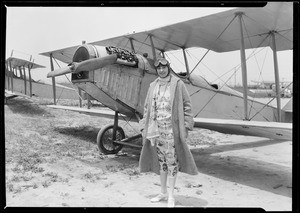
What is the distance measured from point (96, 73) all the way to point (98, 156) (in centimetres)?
A: 190

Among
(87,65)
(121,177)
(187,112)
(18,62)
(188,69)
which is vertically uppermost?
(18,62)

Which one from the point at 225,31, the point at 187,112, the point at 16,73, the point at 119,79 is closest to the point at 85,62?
the point at 119,79

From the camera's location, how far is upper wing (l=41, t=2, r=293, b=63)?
530cm

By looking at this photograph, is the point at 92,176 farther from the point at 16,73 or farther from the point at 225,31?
the point at 16,73

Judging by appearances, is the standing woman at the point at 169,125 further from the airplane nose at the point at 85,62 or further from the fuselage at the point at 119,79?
the fuselage at the point at 119,79

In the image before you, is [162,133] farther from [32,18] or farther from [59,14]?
[32,18]

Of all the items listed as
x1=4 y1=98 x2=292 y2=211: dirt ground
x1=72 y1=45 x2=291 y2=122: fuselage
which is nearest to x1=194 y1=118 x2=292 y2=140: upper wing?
x1=4 y1=98 x2=292 y2=211: dirt ground

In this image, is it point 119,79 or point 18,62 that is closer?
point 119,79

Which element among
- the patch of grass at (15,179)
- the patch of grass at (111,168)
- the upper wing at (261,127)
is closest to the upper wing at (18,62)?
the patch of grass at (111,168)

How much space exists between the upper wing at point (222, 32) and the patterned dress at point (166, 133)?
246cm

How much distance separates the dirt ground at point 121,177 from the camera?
355cm

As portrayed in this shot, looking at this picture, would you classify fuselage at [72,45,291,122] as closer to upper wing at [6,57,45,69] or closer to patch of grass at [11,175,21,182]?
patch of grass at [11,175,21,182]

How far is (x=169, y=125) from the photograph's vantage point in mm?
3311

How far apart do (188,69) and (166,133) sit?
12.7 feet
